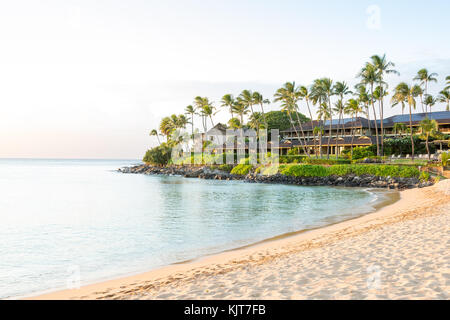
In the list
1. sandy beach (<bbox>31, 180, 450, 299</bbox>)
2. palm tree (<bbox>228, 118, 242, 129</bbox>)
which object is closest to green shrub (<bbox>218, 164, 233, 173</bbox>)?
palm tree (<bbox>228, 118, 242, 129</bbox>)

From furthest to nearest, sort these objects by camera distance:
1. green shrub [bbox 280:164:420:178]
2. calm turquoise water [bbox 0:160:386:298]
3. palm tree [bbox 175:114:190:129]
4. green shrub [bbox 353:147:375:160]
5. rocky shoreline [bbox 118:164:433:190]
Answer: palm tree [bbox 175:114:190:129] < green shrub [bbox 353:147:375:160] < green shrub [bbox 280:164:420:178] < rocky shoreline [bbox 118:164:433:190] < calm turquoise water [bbox 0:160:386:298]

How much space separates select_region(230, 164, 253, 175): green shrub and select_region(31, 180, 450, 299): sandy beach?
49.9m

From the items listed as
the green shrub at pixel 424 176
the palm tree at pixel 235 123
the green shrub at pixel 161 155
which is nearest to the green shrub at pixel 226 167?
the palm tree at pixel 235 123

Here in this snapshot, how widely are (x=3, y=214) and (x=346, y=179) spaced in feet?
126

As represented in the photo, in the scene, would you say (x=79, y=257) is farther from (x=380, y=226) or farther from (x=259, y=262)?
(x=380, y=226)

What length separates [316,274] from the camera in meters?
7.34

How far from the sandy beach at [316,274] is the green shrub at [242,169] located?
4995 cm

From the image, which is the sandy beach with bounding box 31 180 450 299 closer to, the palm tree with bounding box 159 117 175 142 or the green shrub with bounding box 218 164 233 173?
the green shrub with bounding box 218 164 233 173

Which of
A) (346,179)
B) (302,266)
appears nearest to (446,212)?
→ (302,266)

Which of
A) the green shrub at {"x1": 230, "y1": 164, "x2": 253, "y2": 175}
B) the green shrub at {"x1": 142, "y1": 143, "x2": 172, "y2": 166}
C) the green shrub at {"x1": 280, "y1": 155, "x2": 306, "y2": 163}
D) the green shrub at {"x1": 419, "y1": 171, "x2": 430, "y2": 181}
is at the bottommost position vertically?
the green shrub at {"x1": 419, "y1": 171, "x2": 430, "y2": 181}

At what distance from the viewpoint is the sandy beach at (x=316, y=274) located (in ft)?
20.1

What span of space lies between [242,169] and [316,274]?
55.7m

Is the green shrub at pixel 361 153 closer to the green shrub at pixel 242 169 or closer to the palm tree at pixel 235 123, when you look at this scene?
the green shrub at pixel 242 169

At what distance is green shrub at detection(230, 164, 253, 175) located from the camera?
61.9 metres
